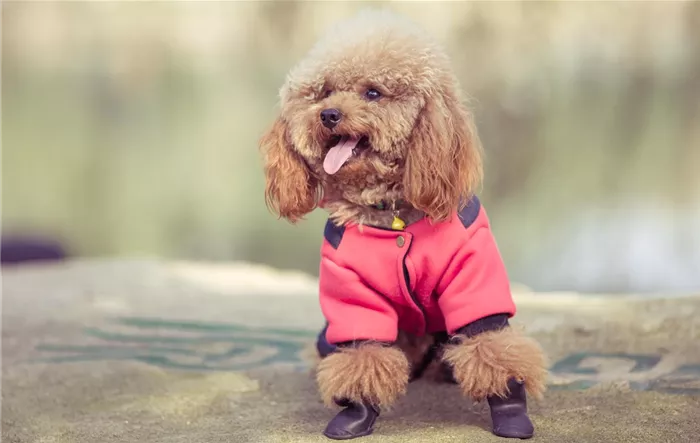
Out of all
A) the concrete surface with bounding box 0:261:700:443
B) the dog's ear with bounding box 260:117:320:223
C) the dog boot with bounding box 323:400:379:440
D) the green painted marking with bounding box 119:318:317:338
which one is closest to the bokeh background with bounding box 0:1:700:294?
the concrete surface with bounding box 0:261:700:443

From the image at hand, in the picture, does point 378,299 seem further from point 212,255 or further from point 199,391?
point 212,255

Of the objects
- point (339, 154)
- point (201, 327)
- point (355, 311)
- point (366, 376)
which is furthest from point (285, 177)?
point (201, 327)

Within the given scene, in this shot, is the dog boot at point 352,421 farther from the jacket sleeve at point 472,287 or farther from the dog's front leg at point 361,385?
the jacket sleeve at point 472,287

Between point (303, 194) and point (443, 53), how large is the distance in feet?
1.06

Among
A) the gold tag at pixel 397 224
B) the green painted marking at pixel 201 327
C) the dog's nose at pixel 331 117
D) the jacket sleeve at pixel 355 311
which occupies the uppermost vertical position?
the dog's nose at pixel 331 117

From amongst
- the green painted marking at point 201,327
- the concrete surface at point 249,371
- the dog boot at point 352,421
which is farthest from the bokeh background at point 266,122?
the dog boot at point 352,421

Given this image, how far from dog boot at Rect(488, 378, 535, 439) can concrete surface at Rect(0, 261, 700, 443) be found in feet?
0.08

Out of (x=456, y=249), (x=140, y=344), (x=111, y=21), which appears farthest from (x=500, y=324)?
(x=111, y=21)

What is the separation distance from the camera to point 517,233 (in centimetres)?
297

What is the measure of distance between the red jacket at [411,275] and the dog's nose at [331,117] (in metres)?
0.18

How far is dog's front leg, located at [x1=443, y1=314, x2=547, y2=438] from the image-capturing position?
131 cm

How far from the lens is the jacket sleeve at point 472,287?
135cm

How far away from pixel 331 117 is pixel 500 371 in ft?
1.50

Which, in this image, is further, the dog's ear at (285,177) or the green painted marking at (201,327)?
the green painted marking at (201,327)
